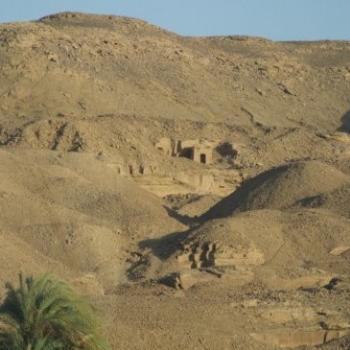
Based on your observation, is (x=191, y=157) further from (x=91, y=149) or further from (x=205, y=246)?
(x=205, y=246)

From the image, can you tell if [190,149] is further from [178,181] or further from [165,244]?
[165,244]

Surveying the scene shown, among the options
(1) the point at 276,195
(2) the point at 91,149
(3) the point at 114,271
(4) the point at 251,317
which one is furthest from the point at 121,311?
(2) the point at 91,149

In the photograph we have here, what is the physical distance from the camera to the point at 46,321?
15.4 meters

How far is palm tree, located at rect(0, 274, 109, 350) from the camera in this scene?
50.1ft

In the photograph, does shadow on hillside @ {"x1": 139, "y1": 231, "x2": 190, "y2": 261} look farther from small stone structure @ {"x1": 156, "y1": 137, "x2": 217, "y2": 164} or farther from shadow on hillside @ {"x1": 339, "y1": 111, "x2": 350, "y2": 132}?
shadow on hillside @ {"x1": 339, "y1": 111, "x2": 350, "y2": 132}

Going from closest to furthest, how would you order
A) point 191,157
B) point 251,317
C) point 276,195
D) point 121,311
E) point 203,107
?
point 121,311 < point 251,317 < point 276,195 < point 191,157 < point 203,107

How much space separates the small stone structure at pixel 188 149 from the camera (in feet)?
149

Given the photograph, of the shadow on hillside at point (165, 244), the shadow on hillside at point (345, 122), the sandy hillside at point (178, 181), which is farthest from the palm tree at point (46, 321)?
the shadow on hillside at point (345, 122)

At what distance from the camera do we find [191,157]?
149ft

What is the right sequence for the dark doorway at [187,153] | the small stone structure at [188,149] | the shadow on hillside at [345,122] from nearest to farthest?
the small stone structure at [188,149] < the dark doorway at [187,153] < the shadow on hillside at [345,122]

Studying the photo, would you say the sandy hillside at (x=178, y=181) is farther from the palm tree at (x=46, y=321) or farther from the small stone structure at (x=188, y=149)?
the palm tree at (x=46, y=321)

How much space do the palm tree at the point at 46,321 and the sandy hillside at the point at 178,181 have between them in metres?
1.03

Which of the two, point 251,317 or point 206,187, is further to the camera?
point 206,187

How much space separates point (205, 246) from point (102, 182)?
7.99 meters
